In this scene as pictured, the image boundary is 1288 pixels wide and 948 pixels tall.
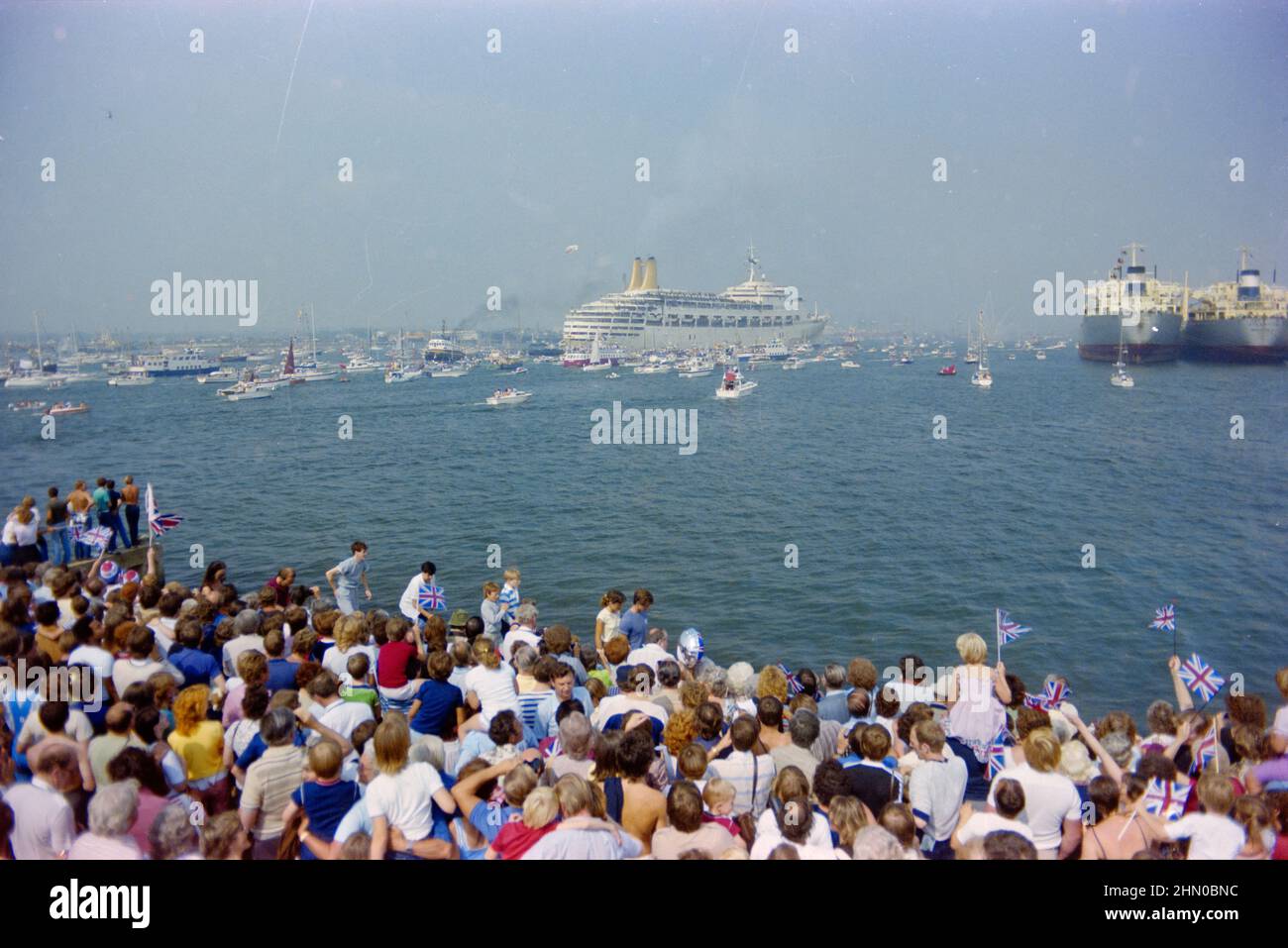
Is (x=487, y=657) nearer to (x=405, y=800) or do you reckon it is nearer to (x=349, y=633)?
(x=349, y=633)

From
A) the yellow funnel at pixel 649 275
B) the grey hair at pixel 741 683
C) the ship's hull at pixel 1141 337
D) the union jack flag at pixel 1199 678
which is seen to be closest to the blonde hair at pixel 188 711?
the grey hair at pixel 741 683

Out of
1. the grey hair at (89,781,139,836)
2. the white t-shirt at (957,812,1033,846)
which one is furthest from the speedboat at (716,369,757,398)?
the grey hair at (89,781,139,836)

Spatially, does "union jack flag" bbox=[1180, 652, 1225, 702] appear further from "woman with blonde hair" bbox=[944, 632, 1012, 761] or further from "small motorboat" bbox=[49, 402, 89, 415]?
"small motorboat" bbox=[49, 402, 89, 415]

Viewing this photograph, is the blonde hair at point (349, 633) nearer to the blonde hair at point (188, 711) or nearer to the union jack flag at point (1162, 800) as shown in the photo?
the blonde hair at point (188, 711)

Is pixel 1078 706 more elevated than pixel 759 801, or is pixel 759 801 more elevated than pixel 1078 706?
pixel 759 801

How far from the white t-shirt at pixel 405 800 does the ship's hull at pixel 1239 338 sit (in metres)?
91.5

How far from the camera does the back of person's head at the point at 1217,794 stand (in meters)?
3.12

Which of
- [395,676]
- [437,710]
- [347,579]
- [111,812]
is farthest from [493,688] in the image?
[347,579]

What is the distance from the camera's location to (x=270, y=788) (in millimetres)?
3486

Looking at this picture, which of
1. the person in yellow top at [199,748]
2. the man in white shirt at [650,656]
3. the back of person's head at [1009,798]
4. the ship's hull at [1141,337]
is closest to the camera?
the back of person's head at [1009,798]
